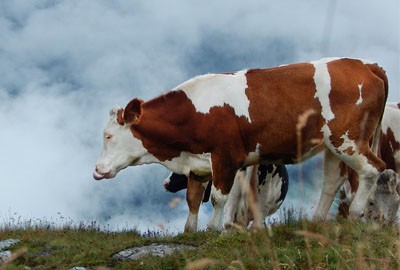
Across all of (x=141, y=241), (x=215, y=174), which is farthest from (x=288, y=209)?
(x=141, y=241)

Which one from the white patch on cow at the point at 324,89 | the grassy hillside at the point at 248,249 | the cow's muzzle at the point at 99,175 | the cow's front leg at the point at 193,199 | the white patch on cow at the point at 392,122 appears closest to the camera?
the grassy hillside at the point at 248,249

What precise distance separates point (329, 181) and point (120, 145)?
383 cm

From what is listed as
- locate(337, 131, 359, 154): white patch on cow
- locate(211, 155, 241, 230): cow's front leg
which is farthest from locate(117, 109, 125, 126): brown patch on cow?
locate(337, 131, 359, 154): white patch on cow

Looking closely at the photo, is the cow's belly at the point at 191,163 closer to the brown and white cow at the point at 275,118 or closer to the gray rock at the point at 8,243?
the brown and white cow at the point at 275,118

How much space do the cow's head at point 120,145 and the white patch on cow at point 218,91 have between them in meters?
1.01

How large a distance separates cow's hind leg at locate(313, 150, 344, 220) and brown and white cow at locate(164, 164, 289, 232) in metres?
1.18

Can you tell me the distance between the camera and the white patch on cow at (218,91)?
43.0 ft

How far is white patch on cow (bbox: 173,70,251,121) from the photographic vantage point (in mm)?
13109

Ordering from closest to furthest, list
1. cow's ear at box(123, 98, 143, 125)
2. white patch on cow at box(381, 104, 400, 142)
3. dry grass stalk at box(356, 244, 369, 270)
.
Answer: dry grass stalk at box(356, 244, 369, 270), cow's ear at box(123, 98, 143, 125), white patch on cow at box(381, 104, 400, 142)

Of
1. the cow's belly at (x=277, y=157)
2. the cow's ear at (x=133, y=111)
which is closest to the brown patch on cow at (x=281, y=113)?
the cow's belly at (x=277, y=157)

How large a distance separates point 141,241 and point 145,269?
1.73 m

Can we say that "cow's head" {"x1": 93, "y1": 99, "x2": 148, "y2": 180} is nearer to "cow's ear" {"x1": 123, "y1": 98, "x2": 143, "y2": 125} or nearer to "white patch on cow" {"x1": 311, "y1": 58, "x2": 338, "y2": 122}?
"cow's ear" {"x1": 123, "y1": 98, "x2": 143, "y2": 125}

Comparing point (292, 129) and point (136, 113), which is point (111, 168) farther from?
point (292, 129)

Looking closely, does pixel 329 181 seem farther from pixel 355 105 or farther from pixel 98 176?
pixel 98 176
